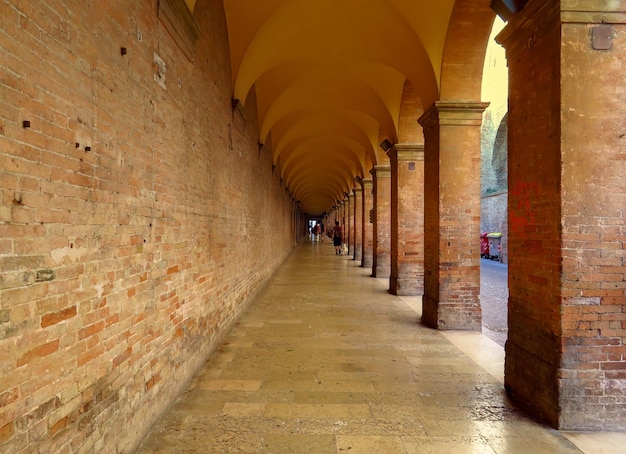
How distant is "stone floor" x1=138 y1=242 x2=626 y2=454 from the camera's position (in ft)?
9.36

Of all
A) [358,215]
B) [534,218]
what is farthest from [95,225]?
[358,215]

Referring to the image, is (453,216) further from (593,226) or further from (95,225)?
(95,225)

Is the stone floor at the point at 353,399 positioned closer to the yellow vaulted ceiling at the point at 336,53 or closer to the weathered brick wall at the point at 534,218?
the weathered brick wall at the point at 534,218

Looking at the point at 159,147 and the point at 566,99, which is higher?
the point at 566,99

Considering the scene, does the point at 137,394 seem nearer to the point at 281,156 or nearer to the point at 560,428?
the point at 560,428

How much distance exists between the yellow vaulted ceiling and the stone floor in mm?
4158

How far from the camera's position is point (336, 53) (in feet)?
24.7

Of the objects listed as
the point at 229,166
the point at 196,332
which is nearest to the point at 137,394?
the point at 196,332

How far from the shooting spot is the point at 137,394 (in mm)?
2812

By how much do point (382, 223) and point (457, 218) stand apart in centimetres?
645

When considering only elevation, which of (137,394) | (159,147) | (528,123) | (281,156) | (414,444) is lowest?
(414,444)

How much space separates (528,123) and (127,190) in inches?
144

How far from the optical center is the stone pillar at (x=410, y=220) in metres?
8.98

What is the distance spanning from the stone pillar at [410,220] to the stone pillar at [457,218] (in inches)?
109
